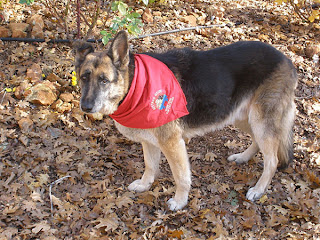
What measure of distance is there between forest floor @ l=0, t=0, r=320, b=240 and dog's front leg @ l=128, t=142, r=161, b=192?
0.12m

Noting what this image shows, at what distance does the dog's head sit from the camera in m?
3.52

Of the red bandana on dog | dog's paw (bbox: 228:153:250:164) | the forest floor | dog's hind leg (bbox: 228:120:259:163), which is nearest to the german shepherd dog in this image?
the red bandana on dog

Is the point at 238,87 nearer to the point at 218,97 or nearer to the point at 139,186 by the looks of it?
the point at 218,97

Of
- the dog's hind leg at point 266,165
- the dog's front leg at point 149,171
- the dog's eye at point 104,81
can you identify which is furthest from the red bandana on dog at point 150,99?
the dog's hind leg at point 266,165

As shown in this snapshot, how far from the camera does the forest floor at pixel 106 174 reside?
13.1ft

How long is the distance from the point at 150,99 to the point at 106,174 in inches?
67.9

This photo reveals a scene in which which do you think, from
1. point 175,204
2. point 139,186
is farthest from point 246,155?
point 139,186

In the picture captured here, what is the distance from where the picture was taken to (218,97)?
13.8 feet

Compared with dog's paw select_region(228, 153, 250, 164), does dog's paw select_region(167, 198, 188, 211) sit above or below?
below

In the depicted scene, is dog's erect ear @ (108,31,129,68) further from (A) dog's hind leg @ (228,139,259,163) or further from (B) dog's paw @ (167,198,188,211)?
(A) dog's hind leg @ (228,139,259,163)

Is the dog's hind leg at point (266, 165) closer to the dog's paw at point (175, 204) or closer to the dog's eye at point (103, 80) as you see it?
the dog's paw at point (175, 204)

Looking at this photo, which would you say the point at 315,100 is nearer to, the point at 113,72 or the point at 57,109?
the point at 113,72

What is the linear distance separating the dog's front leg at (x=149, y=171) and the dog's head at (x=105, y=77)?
1076 mm

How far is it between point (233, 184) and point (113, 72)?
2608 millimetres
